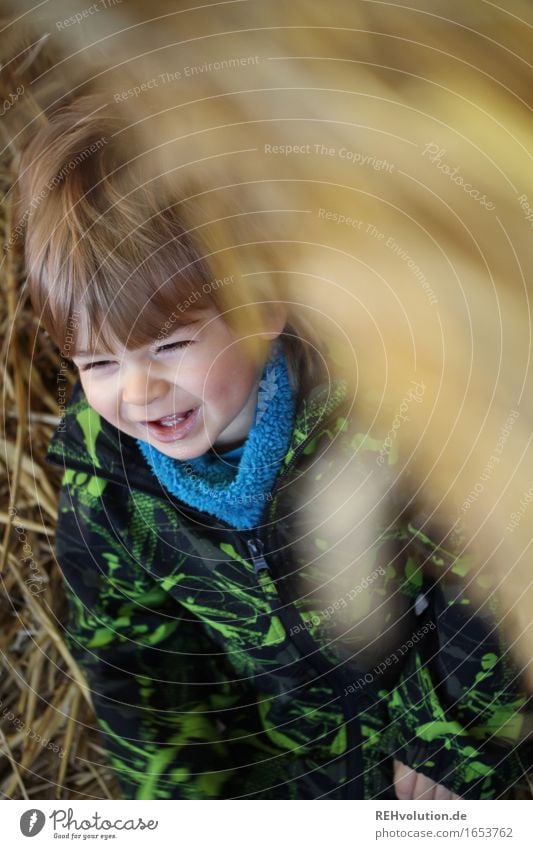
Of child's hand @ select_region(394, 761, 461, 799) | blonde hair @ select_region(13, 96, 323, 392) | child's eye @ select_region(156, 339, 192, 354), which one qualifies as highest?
blonde hair @ select_region(13, 96, 323, 392)

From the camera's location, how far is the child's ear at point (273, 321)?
493 mm

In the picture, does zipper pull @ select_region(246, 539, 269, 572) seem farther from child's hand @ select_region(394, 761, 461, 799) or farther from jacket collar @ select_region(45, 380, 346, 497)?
child's hand @ select_region(394, 761, 461, 799)

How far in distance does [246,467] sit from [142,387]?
0.09 meters

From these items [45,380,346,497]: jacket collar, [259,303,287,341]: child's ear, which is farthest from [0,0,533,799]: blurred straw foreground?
[45,380,346,497]: jacket collar

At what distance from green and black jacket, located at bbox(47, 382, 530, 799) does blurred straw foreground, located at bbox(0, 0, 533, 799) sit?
0.11 feet

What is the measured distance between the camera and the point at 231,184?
469mm

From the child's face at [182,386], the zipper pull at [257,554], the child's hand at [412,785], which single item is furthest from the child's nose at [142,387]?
the child's hand at [412,785]

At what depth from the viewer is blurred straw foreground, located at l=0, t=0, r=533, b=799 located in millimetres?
454

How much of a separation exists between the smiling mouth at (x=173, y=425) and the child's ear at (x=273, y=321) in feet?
0.20

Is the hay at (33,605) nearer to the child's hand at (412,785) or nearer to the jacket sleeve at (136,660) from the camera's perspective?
the jacket sleeve at (136,660)

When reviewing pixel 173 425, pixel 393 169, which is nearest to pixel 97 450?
pixel 173 425

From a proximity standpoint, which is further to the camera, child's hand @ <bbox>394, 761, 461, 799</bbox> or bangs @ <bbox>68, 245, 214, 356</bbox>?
child's hand @ <bbox>394, 761, 461, 799</bbox>

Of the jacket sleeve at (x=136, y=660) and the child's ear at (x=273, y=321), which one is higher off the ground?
the child's ear at (x=273, y=321)
